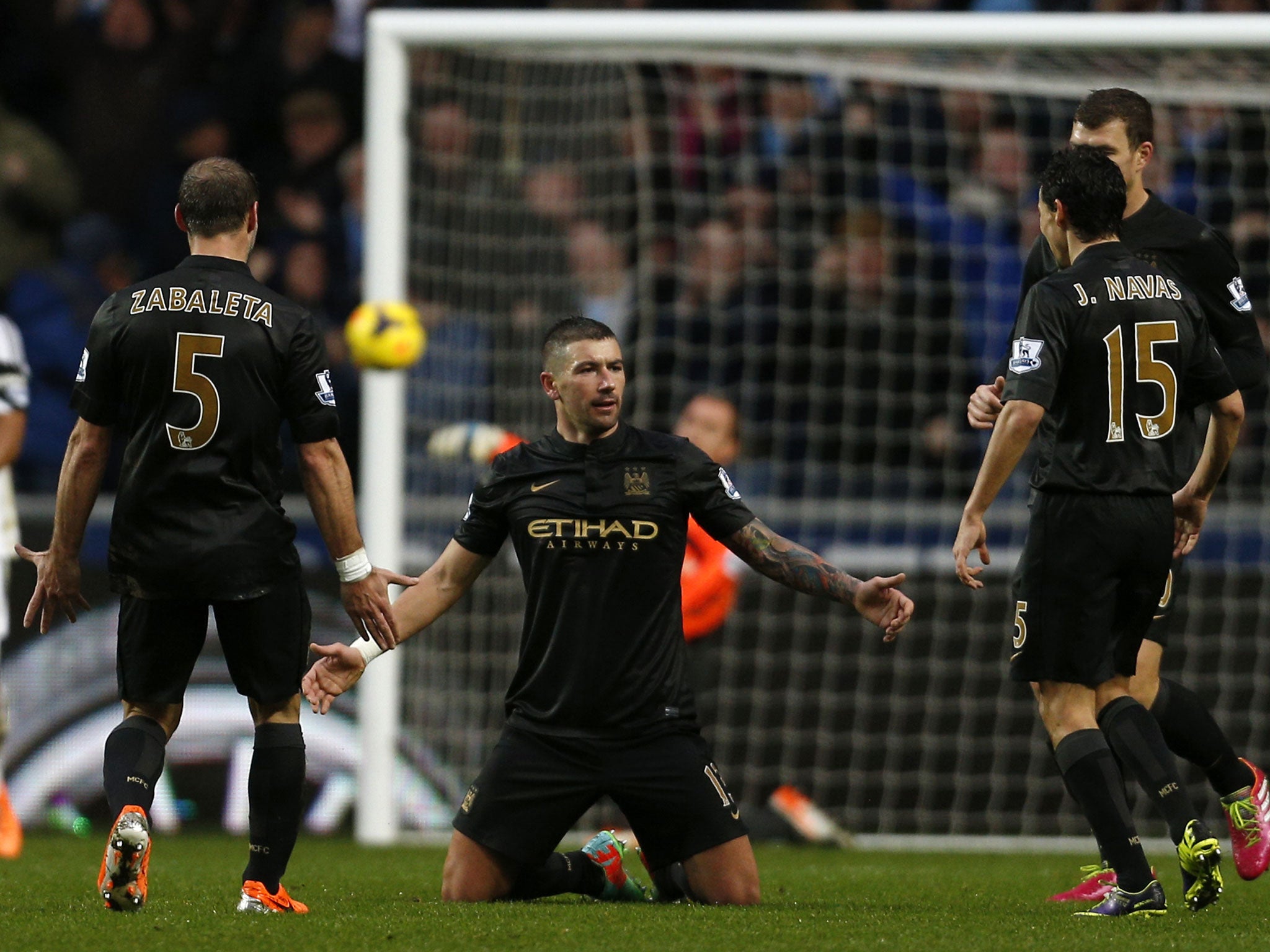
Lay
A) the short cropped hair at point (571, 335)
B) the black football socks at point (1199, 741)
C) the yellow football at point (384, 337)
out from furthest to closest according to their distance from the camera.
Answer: the yellow football at point (384, 337), the black football socks at point (1199, 741), the short cropped hair at point (571, 335)

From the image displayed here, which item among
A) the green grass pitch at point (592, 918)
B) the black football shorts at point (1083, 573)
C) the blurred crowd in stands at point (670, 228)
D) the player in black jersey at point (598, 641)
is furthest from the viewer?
the blurred crowd in stands at point (670, 228)

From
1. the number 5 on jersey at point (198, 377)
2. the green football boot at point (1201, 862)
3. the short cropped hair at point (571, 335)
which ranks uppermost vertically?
the short cropped hair at point (571, 335)

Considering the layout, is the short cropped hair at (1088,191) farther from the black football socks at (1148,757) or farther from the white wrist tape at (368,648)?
the white wrist tape at (368,648)

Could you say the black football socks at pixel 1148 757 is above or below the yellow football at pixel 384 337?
below

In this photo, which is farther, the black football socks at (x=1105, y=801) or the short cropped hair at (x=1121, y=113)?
the short cropped hair at (x=1121, y=113)

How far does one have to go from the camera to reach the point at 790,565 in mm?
5012

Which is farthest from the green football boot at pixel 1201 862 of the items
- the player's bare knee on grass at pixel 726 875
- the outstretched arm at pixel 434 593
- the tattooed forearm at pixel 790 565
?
the outstretched arm at pixel 434 593

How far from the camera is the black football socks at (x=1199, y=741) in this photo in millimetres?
5473

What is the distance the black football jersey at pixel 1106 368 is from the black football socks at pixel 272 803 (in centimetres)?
208

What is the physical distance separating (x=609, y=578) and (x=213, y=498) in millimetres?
1090

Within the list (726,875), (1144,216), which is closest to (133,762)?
(726,875)

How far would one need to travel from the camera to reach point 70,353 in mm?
9516

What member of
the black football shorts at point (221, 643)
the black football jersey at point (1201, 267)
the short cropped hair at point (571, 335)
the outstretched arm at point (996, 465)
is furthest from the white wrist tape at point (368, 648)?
the black football jersey at point (1201, 267)

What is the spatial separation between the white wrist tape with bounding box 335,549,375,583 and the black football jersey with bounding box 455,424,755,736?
0.53 m
